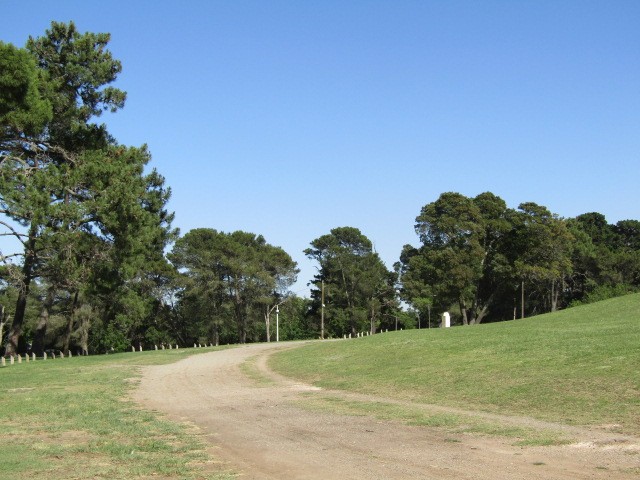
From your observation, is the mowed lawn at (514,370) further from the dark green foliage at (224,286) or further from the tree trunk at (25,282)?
the dark green foliage at (224,286)

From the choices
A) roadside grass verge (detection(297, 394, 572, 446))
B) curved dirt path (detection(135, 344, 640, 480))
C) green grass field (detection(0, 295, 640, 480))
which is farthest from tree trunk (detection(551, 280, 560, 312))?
curved dirt path (detection(135, 344, 640, 480))

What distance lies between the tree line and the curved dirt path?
17799mm

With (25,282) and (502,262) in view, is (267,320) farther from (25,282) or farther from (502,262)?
(25,282)

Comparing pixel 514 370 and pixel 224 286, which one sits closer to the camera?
pixel 514 370

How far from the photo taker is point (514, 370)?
61.2ft

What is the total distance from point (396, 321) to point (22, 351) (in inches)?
1843

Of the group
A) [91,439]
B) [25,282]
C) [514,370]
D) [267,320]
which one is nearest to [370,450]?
[91,439]

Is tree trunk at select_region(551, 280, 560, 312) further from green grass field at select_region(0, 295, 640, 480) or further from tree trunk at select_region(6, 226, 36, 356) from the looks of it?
tree trunk at select_region(6, 226, 36, 356)

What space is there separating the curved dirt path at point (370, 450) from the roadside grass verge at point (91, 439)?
1.93 feet

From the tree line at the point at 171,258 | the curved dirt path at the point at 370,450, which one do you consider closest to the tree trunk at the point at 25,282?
the tree line at the point at 171,258

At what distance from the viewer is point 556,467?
8.64 m

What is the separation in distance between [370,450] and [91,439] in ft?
16.4

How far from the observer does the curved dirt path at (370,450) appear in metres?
8.52

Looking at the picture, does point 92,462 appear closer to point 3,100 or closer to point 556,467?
point 556,467
